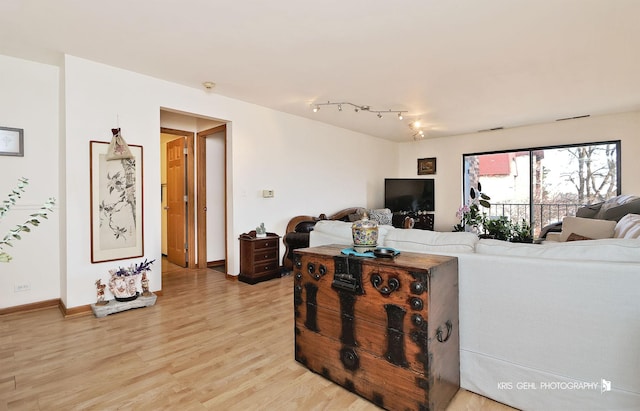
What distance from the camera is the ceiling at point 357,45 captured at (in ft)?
7.39

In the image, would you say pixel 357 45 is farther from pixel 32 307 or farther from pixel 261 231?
pixel 32 307

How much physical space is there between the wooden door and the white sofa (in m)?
4.52

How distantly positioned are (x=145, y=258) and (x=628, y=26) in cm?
492

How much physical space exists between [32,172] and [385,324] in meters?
3.71

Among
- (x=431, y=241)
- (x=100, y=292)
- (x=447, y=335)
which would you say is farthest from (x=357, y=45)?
(x=100, y=292)

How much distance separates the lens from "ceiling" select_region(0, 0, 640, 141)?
2.25m

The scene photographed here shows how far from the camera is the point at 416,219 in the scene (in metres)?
6.78

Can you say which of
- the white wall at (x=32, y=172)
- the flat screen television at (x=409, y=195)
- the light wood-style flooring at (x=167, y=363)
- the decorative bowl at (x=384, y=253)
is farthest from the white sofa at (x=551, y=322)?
the flat screen television at (x=409, y=195)

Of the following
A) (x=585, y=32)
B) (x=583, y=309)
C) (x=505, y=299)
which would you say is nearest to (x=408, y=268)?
(x=505, y=299)

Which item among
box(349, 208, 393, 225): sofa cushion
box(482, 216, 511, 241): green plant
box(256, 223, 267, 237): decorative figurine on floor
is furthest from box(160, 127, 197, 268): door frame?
box(482, 216, 511, 241): green plant

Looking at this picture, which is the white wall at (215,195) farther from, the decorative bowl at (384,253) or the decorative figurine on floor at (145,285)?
the decorative bowl at (384,253)

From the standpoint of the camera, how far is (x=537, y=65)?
10.6 feet

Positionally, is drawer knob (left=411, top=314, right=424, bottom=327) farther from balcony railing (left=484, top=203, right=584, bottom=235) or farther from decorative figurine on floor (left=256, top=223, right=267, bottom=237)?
balcony railing (left=484, top=203, right=584, bottom=235)

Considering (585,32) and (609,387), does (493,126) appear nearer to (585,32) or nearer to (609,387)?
(585,32)
